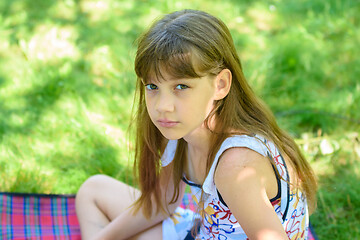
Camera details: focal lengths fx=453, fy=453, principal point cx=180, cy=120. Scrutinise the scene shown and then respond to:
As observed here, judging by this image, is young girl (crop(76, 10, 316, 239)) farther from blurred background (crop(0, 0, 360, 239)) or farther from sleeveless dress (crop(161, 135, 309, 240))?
blurred background (crop(0, 0, 360, 239))

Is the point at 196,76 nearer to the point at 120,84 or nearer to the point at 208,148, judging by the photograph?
the point at 208,148

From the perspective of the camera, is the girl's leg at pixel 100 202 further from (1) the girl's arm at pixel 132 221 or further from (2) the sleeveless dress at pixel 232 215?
(2) the sleeveless dress at pixel 232 215

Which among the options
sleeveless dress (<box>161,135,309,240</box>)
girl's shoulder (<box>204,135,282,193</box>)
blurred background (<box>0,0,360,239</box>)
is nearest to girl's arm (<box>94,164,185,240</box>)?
sleeveless dress (<box>161,135,309,240</box>)

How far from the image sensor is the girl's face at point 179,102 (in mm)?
1402

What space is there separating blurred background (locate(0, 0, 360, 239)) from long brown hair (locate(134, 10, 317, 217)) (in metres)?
0.16

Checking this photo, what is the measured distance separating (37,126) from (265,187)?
183 centimetres

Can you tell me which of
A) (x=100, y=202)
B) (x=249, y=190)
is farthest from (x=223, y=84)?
(x=100, y=202)

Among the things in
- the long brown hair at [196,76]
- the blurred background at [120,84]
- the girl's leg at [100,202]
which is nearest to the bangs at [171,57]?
the long brown hair at [196,76]

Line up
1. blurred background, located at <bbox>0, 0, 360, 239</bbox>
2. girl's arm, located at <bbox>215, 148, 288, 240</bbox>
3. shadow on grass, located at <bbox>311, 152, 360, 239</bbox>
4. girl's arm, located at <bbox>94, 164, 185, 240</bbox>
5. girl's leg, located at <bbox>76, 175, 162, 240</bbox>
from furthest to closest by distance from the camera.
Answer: blurred background, located at <bbox>0, 0, 360, 239</bbox>
shadow on grass, located at <bbox>311, 152, 360, 239</bbox>
girl's leg, located at <bbox>76, 175, 162, 240</bbox>
girl's arm, located at <bbox>94, 164, 185, 240</bbox>
girl's arm, located at <bbox>215, 148, 288, 240</bbox>

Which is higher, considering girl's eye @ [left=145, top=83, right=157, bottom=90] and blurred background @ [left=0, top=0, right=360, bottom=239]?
girl's eye @ [left=145, top=83, right=157, bottom=90]

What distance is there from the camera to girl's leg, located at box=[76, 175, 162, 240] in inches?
81.6

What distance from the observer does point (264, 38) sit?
3.70 meters

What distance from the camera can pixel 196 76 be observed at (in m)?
1.40

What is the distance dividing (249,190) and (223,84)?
0.37 meters
